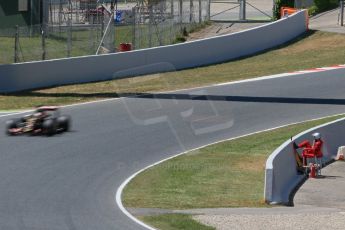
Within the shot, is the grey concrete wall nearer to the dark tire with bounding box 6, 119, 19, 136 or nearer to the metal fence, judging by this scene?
the metal fence

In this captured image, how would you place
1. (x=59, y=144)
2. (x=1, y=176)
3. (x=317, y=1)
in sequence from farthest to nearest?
(x=317, y=1)
(x=59, y=144)
(x=1, y=176)

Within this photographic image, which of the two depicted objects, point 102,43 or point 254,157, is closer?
point 254,157

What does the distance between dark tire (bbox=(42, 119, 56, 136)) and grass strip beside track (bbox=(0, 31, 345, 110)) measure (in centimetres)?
531

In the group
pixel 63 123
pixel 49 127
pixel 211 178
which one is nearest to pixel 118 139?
pixel 63 123

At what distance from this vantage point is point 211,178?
21141 mm

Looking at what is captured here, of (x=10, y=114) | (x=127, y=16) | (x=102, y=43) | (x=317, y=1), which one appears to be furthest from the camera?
(x=317, y=1)

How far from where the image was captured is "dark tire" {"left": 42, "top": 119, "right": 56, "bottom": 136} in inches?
930

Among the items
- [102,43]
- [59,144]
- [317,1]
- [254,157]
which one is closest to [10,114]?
[59,144]

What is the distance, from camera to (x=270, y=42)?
4034 cm

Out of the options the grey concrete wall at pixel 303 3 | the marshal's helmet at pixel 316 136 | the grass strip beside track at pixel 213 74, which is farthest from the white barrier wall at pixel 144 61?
the marshal's helmet at pixel 316 136

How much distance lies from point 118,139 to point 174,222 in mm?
7935

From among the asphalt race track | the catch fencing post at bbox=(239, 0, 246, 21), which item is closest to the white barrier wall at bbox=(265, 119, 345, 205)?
the asphalt race track

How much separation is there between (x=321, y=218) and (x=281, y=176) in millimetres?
3334

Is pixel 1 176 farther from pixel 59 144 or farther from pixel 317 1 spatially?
pixel 317 1
